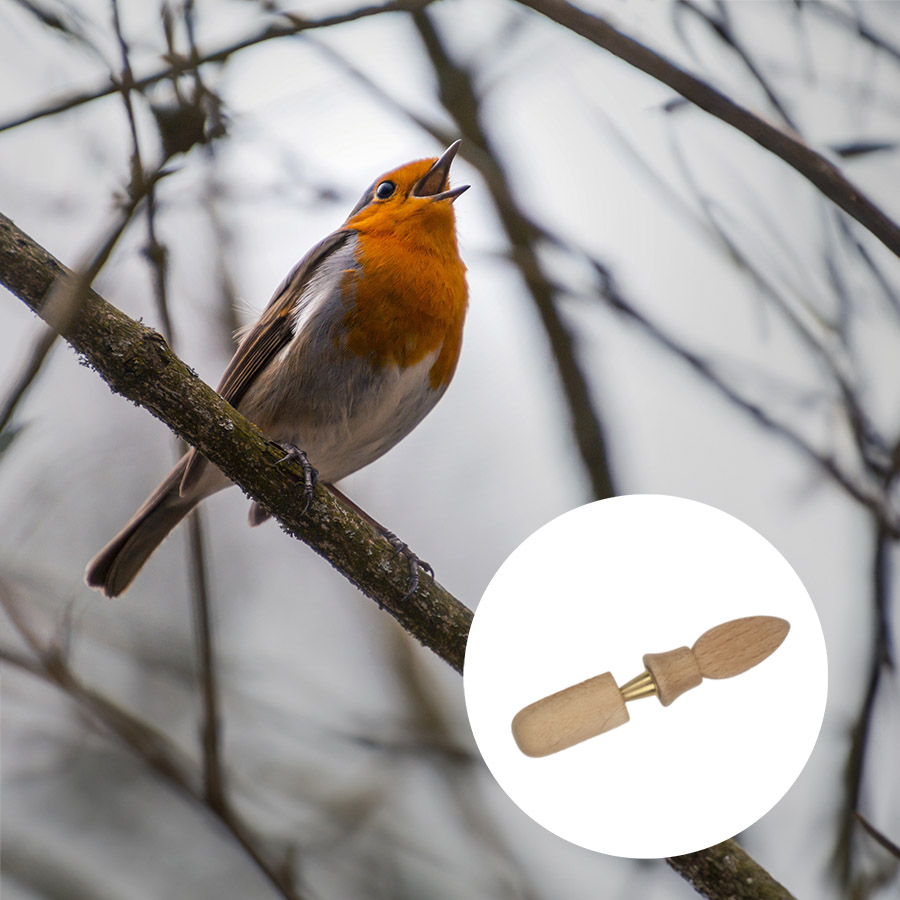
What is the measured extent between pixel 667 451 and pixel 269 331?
520 mm

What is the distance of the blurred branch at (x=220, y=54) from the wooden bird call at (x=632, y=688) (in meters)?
0.73

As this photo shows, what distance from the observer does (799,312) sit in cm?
98

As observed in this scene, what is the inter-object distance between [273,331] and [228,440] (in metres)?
0.22

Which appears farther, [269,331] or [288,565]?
[288,565]

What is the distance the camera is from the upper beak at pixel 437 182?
792 mm

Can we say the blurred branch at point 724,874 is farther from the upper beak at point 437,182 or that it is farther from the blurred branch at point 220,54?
the blurred branch at point 220,54

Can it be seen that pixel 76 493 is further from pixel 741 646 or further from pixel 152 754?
pixel 741 646

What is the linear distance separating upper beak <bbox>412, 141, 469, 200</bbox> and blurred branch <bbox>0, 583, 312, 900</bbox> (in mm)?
675

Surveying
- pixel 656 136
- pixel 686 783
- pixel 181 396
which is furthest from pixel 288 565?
pixel 656 136

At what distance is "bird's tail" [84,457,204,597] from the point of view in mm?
843

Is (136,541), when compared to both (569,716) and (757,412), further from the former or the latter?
(757,412)

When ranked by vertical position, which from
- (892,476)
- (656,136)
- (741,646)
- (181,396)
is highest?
(656,136)

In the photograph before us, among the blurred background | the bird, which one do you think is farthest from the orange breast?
the blurred background

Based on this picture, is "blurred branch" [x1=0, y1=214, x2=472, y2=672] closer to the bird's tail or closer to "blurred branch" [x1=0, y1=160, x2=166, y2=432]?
"blurred branch" [x1=0, y1=160, x2=166, y2=432]
